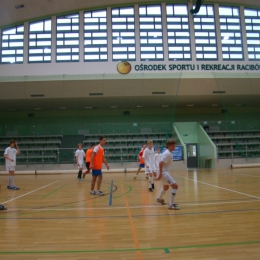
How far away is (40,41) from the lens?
1037 inches

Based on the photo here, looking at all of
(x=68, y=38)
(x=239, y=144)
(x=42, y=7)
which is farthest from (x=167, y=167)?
(x=42, y=7)

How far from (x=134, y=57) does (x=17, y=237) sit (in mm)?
23623

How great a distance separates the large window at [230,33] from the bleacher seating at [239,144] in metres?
7.57

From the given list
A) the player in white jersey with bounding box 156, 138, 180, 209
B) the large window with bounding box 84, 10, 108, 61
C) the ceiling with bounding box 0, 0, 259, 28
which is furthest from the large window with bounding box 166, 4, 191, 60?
the player in white jersey with bounding box 156, 138, 180, 209

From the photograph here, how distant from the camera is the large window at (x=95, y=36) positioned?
26.3m

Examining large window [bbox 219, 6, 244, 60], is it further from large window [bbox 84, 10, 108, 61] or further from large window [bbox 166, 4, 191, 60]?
large window [bbox 84, 10, 108, 61]

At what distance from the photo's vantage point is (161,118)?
3062 centimetres

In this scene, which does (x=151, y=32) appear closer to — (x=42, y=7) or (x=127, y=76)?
(x=127, y=76)

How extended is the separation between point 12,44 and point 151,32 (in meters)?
13.1

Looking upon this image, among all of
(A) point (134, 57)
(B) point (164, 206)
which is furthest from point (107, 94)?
(B) point (164, 206)

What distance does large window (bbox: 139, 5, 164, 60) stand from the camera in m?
26.4

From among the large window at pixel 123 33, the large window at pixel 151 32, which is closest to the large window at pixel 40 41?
the large window at pixel 123 33

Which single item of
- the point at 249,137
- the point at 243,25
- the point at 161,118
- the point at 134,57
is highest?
the point at 243,25

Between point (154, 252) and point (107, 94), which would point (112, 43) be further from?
point (154, 252)
